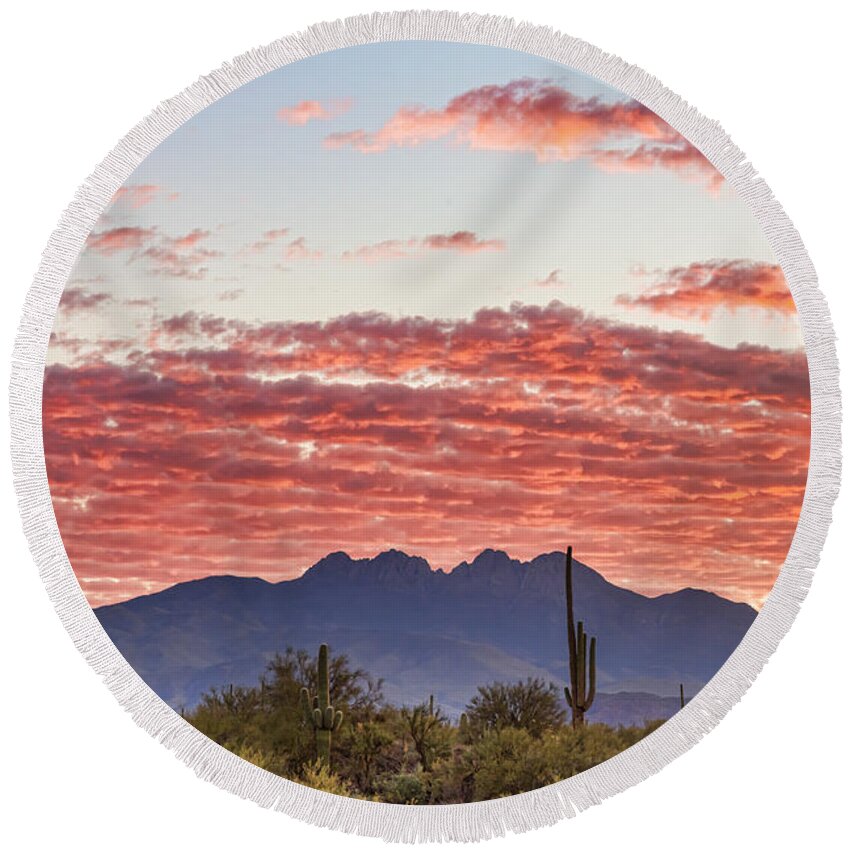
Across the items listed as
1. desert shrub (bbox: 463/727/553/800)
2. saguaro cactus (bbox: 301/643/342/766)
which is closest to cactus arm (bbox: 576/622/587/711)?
desert shrub (bbox: 463/727/553/800)

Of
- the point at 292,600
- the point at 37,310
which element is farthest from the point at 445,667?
the point at 37,310

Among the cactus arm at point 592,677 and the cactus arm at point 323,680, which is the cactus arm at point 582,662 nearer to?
the cactus arm at point 592,677

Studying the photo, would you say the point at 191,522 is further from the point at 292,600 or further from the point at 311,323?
the point at 311,323

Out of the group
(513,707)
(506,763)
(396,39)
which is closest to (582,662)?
(513,707)

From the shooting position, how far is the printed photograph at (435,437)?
360 centimetres

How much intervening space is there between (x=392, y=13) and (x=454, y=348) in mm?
949

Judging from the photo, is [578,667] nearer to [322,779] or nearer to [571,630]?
[571,630]

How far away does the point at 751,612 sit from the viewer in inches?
143

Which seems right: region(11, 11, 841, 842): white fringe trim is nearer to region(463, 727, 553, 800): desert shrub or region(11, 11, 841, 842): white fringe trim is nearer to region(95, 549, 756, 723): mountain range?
region(95, 549, 756, 723): mountain range

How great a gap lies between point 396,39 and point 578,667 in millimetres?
1798

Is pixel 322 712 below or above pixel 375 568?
below

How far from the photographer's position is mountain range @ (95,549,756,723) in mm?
3586

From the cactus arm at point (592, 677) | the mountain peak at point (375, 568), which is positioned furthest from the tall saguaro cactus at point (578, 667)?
the mountain peak at point (375, 568)

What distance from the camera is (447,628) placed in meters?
3.60
